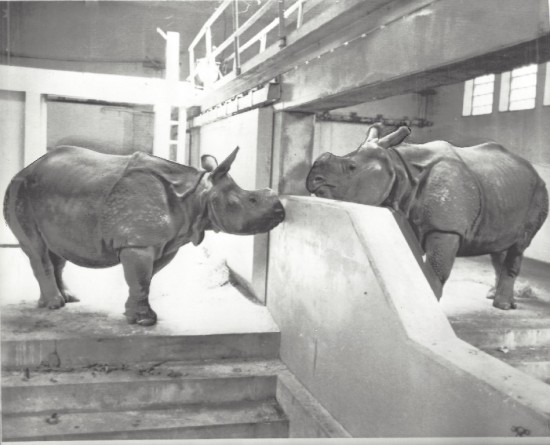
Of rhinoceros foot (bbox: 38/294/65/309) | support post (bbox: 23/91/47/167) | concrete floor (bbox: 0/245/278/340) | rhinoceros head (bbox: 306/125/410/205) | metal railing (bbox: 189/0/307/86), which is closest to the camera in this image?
support post (bbox: 23/91/47/167)

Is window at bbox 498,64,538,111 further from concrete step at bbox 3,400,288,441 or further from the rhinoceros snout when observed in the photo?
concrete step at bbox 3,400,288,441

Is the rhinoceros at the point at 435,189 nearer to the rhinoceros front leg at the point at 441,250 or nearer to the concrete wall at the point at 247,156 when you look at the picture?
the rhinoceros front leg at the point at 441,250

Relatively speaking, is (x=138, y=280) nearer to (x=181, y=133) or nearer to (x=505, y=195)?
(x=181, y=133)

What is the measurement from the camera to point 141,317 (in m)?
5.20

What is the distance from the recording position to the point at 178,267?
23.0 ft

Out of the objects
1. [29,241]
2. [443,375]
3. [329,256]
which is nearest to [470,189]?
[329,256]

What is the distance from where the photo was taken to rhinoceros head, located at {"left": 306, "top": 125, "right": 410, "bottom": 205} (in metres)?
4.85

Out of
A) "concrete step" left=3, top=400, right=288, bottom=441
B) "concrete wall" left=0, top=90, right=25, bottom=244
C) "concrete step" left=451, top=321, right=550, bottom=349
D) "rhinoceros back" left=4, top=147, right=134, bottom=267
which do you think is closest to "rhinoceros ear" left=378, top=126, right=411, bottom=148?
"concrete step" left=451, top=321, right=550, bottom=349

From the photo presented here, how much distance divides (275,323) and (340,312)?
151cm

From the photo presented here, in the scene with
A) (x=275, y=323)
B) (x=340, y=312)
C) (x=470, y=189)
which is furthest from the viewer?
(x=275, y=323)

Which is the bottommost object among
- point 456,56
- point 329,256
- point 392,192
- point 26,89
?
point 329,256

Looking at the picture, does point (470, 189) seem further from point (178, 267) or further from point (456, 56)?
point (178, 267)

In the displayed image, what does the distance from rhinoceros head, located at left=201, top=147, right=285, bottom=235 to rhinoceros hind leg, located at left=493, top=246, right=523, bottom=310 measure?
221 centimetres

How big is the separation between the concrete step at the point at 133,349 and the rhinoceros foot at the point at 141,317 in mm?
234
